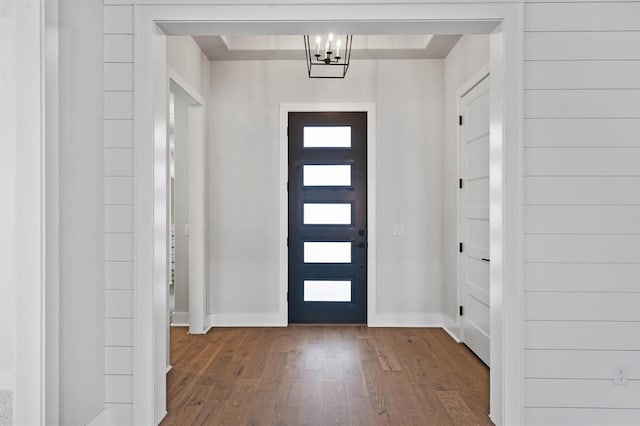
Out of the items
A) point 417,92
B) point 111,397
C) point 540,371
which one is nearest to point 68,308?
point 111,397

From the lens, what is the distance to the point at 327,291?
4953mm

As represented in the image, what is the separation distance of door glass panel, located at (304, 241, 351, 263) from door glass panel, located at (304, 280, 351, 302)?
23 cm

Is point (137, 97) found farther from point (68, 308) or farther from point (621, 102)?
point (621, 102)

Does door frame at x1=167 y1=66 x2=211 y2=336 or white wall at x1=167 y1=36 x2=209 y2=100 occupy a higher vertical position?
white wall at x1=167 y1=36 x2=209 y2=100

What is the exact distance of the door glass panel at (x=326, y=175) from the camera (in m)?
4.92

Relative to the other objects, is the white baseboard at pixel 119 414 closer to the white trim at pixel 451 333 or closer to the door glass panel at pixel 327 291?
the door glass panel at pixel 327 291

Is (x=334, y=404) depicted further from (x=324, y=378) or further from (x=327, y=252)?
(x=327, y=252)

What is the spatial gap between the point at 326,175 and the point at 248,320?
5.55 feet

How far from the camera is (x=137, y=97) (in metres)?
2.49

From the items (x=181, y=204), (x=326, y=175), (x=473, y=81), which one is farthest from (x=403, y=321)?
(x=181, y=204)

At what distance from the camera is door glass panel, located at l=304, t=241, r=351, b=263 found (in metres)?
4.94

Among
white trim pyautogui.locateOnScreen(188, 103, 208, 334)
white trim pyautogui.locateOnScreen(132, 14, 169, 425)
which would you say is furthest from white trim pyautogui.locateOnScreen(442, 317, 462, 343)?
white trim pyautogui.locateOnScreen(132, 14, 169, 425)
